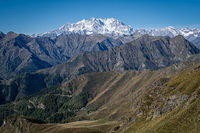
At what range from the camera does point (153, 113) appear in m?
164

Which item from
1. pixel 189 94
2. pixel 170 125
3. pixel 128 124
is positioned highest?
pixel 189 94

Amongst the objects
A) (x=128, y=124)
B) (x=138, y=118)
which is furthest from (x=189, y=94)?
(x=128, y=124)

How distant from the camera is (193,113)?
354ft

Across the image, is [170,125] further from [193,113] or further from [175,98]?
[175,98]

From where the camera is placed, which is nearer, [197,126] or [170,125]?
[197,126]

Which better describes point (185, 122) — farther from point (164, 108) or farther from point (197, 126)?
point (164, 108)

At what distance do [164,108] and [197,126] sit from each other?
5414 cm

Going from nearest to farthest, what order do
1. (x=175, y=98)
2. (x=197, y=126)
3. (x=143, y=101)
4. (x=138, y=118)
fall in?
1. (x=197, y=126)
2. (x=175, y=98)
3. (x=138, y=118)
4. (x=143, y=101)

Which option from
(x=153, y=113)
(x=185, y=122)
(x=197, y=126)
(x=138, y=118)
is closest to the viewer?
(x=197, y=126)

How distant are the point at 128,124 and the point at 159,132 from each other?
3156 inches

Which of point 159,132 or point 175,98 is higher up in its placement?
point 175,98

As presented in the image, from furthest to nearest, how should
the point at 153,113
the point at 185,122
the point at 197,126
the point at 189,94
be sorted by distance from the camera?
the point at 153,113 → the point at 189,94 → the point at 185,122 → the point at 197,126

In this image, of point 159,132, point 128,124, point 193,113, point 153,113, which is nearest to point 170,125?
point 159,132

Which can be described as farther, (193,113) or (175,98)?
(175,98)
